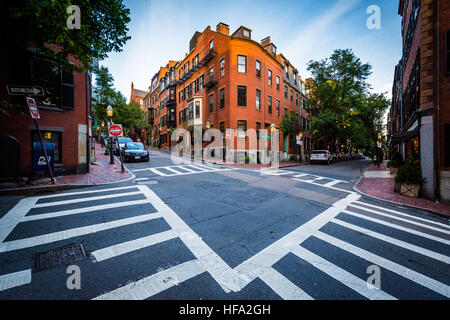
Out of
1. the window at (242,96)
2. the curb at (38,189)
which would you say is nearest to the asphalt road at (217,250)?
the curb at (38,189)

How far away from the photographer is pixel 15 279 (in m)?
2.52

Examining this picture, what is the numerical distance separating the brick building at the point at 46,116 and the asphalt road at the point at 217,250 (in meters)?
3.94

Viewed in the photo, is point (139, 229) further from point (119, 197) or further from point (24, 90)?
point (24, 90)

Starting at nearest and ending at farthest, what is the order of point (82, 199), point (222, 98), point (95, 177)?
point (82, 199) → point (95, 177) → point (222, 98)

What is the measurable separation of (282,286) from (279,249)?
0.99m

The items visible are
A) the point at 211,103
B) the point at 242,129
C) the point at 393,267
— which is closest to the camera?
the point at 393,267

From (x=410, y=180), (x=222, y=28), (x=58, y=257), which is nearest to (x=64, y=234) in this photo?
(x=58, y=257)

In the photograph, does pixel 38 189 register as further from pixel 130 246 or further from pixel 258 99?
pixel 258 99

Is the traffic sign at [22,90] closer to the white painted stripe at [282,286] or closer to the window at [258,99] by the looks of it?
the white painted stripe at [282,286]

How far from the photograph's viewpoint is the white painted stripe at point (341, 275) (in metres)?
2.39

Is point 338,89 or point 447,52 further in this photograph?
point 338,89

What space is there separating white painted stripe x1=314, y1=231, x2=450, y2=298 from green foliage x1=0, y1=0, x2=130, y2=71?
8.31m

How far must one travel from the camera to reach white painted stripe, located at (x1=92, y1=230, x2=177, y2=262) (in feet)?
10.3

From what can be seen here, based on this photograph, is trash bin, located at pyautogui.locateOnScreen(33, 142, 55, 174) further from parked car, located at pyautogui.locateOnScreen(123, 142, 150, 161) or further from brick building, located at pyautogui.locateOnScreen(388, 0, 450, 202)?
brick building, located at pyautogui.locateOnScreen(388, 0, 450, 202)
